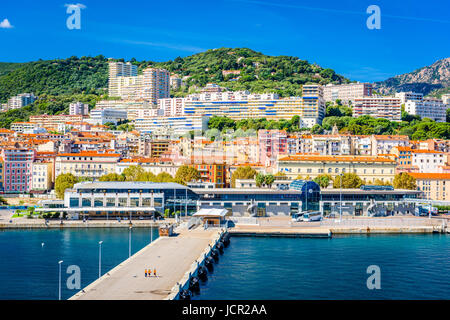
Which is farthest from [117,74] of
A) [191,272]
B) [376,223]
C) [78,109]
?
[191,272]

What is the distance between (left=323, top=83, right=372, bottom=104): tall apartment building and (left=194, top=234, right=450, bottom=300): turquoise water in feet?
347

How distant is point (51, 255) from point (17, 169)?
43.5 meters

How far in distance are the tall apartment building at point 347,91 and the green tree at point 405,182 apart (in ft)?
258

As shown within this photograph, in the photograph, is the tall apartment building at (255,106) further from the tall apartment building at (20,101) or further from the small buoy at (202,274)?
the small buoy at (202,274)

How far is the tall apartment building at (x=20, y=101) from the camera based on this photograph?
562ft

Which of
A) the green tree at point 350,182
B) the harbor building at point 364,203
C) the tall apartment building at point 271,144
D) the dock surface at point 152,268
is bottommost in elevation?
the dock surface at point 152,268

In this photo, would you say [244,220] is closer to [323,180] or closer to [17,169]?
[323,180]

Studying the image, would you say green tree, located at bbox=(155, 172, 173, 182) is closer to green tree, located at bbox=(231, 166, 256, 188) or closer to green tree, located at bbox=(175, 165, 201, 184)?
green tree, located at bbox=(175, 165, 201, 184)

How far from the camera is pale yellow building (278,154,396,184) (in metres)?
74.2

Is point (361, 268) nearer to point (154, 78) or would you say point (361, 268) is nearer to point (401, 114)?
point (401, 114)

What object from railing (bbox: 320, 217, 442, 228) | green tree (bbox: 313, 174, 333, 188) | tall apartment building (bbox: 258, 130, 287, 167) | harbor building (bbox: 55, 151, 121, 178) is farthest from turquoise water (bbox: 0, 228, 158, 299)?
tall apartment building (bbox: 258, 130, 287, 167)

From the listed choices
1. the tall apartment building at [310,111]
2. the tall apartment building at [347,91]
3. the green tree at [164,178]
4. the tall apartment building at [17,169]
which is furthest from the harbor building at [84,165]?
the tall apartment building at [347,91]
